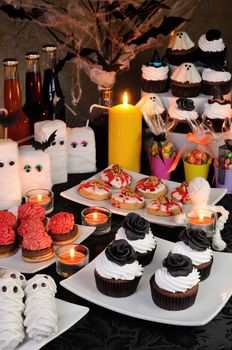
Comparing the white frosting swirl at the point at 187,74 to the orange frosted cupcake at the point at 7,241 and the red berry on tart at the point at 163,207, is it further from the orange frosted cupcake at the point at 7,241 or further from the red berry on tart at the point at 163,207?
the orange frosted cupcake at the point at 7,241

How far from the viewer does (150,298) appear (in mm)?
1286

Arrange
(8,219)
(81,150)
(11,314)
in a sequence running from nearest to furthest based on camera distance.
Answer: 1. (11,314)
2. (8,219)
3. (81,150)

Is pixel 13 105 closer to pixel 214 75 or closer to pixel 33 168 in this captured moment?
pixel 33 168

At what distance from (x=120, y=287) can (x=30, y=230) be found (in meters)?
0.27

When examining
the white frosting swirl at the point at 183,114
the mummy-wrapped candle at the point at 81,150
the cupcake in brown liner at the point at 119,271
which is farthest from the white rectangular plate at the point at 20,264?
the white frosting swirl at the point at 183,114

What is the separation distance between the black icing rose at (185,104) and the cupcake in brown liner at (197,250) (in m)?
0.63

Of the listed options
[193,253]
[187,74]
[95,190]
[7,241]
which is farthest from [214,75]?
[7,241]

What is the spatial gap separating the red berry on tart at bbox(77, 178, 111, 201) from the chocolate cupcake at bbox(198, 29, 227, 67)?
53cm

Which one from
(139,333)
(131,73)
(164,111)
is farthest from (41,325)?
(131,73)

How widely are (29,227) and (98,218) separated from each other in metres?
0.23

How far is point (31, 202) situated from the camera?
161 cm

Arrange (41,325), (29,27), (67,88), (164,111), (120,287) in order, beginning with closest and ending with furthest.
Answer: (41,325), (120,287), (164,111), (29,27), (67,88)

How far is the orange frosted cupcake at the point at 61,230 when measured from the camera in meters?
1.48

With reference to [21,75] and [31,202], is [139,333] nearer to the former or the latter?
[31,202]
